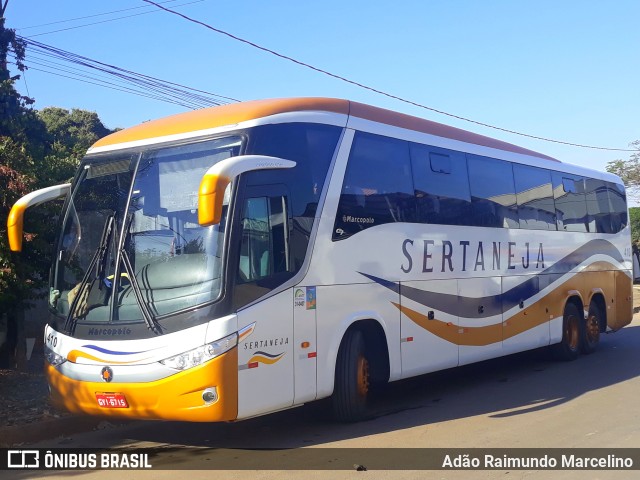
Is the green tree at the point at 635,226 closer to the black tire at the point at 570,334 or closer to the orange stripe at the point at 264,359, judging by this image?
the black tire at the point at 570,334

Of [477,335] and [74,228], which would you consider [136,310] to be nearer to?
[74,228]

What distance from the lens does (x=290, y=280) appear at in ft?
26.9

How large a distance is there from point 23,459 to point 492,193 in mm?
8253

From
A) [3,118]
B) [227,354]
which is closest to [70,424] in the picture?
[227,354]

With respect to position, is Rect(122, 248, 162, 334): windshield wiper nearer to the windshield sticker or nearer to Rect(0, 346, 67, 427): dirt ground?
the windshield sticker

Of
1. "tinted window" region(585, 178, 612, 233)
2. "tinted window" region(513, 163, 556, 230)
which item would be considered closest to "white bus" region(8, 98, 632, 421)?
"tinted window" region(513, 163, 556, 230)

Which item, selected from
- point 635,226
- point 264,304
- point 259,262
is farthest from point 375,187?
point 635,226

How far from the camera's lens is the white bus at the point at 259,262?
292 inches

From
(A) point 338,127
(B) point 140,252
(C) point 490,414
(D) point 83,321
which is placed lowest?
(C) point 490,414

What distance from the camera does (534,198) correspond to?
45.8ft

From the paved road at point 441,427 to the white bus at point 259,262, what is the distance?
1.82ft

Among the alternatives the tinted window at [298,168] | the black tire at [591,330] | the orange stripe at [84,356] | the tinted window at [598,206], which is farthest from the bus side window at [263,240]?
the tinted window at [598,206]

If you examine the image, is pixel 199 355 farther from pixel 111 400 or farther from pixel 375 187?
pixel 375 187

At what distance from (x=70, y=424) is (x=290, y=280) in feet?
11.2
